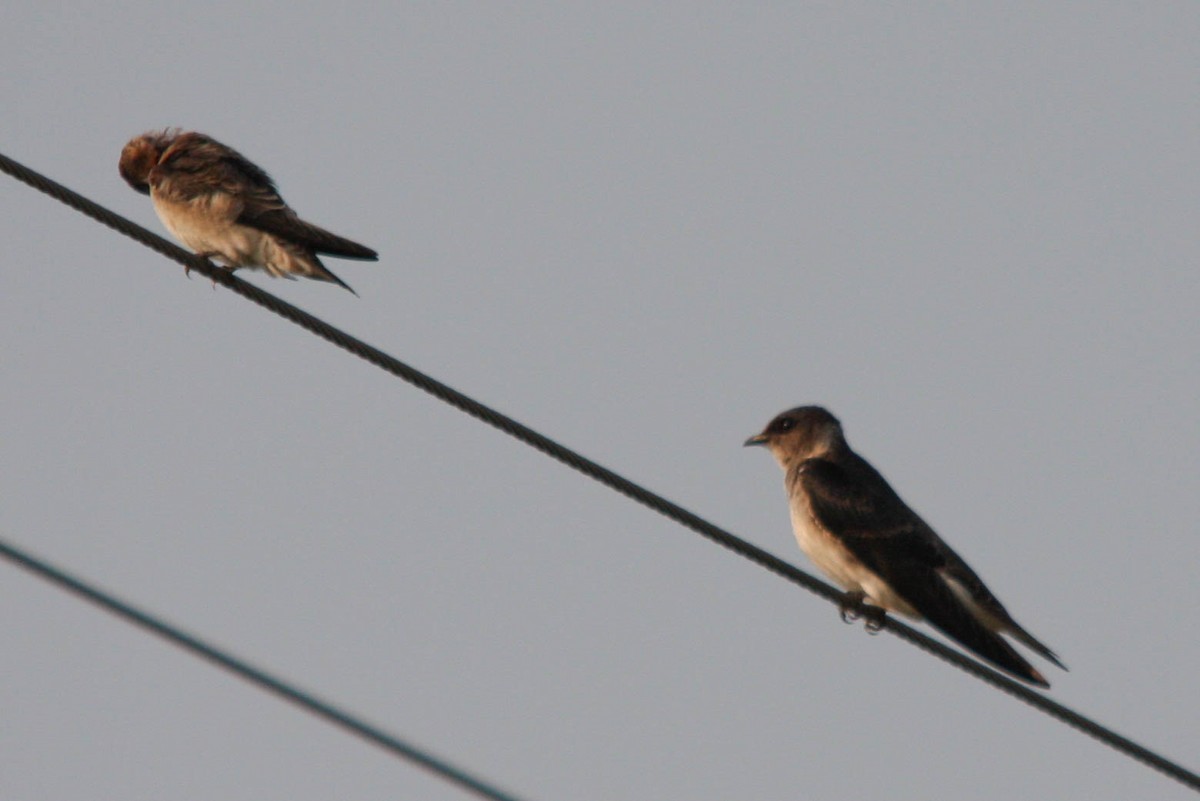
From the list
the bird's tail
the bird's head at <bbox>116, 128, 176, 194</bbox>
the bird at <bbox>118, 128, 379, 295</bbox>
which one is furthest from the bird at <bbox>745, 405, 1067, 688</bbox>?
the bird's head at <bbox>116, 128, 176, 194</bbox>

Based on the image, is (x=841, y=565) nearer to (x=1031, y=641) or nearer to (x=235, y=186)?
(x=1031, y=641)

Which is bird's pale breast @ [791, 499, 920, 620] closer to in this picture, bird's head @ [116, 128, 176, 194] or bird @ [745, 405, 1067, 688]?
bird @ [745, 405, 1067, 688]

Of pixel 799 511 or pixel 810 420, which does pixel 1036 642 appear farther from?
pixel 810 420

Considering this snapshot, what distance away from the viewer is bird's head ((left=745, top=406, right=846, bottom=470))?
12.2 metres

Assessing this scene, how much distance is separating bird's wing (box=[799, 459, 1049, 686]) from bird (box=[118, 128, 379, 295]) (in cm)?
284

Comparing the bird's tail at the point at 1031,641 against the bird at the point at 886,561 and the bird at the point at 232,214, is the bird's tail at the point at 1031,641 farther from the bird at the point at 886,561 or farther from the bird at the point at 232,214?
the bird at the point at 232,214

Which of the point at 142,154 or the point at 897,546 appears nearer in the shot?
the point at 897,546

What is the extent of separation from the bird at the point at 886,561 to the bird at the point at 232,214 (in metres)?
2.80

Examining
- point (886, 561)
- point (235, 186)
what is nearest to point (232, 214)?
point (235, 186)

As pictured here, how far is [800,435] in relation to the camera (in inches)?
Answer: 487

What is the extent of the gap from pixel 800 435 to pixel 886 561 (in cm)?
225

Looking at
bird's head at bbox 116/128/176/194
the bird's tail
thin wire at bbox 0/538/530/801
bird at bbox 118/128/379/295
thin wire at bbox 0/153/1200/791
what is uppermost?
bird's head at bbox 116/128/176/194

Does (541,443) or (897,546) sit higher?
(897,546)

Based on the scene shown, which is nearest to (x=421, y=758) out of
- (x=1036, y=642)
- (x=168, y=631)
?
(x=168, y=631)
